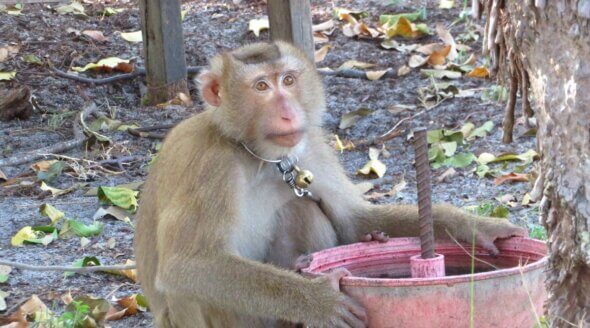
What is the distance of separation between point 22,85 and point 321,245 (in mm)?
4362

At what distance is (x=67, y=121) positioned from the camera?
304 inches

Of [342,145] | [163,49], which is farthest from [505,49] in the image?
[163,49]

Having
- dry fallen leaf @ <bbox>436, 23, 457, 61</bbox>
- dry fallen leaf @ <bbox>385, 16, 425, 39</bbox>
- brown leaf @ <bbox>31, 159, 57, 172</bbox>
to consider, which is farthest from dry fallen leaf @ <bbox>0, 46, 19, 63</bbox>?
dry fallen leaf @ <bbox>436, 23, 457, 61</bbox>

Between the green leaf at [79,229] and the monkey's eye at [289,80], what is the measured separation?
2.06 metres

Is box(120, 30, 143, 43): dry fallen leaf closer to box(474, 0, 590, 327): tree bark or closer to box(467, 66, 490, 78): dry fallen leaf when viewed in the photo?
box(467, 66, 490, 78): dry fallen leaf

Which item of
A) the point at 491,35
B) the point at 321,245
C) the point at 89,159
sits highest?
the point at 491,35

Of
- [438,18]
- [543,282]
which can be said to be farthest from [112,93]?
[543,282]

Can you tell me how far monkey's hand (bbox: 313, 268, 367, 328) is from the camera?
3.60 meters

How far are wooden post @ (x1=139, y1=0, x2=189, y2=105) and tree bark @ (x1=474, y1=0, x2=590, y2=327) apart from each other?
179 inches

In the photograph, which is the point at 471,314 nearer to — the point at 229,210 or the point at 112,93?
the point at 229,210

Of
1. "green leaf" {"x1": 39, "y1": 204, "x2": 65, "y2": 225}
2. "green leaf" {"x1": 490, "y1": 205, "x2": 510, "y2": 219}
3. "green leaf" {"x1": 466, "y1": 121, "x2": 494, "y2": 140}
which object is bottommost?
"green leaf" {"x1": 466, "y1": 121, "x2": 494, "y2": 140}

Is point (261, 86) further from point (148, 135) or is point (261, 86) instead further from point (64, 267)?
point (148, 135)

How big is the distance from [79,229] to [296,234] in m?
1.88

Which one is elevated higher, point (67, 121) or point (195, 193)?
point (195, 193)
